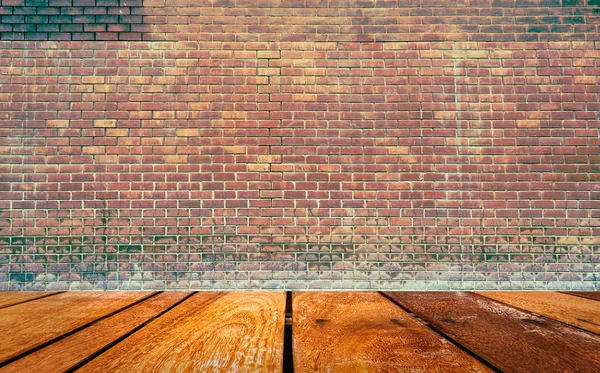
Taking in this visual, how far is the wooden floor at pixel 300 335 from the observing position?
0.91 metres

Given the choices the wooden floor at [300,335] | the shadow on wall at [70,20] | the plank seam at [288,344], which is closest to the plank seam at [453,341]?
the wooden floor at [300,335]

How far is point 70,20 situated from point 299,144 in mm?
1915

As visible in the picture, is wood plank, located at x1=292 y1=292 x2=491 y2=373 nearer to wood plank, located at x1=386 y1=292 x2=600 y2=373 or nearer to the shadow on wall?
wood plank, located at x1=386 y1=292 x2=600 y2=373

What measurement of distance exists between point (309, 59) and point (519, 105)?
1.56 m

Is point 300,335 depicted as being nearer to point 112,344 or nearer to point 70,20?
point 112,344

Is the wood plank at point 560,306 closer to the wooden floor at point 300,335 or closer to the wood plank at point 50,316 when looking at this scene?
the wooden floor at point 300,335

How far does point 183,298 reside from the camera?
74.4 inches

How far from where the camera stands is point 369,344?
105 centimetres

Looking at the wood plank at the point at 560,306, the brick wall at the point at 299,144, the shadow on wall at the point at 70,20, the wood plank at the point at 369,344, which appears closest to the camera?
the wood plank at the point at 369,344

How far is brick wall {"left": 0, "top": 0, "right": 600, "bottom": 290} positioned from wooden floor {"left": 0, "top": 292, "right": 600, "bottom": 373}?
608mm

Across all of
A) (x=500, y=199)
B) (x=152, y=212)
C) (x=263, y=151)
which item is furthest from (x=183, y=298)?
(x=500, y=199)

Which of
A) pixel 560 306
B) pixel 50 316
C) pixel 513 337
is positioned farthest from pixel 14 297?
pixel 560 306

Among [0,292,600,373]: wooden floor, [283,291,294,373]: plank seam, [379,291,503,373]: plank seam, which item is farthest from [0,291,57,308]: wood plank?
[379,291,503,373]: plank seam

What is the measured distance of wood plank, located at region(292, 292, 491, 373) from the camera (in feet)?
2.90
